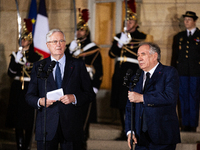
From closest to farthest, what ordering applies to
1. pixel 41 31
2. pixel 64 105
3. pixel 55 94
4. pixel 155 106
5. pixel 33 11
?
pixel 155 106 < pixel 55 94 < pixel 64 105 < pixel 41 31 < pixel 33 11

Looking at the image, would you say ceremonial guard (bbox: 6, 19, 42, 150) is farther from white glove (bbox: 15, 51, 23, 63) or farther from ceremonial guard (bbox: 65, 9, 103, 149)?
ceremonial guard (bbox: 65, 9, 103, 149)

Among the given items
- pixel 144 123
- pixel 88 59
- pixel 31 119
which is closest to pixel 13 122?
pixel 31 119

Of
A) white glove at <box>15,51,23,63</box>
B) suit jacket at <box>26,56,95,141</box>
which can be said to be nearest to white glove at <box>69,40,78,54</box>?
white glove at <box>15,51,23,63</box>

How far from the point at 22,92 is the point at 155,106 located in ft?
10.2

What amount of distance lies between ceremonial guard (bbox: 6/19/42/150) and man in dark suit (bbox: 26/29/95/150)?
2270mm

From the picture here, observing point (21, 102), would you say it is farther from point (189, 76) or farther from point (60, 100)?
Result: point (189, 76)

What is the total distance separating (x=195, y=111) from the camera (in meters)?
5.34

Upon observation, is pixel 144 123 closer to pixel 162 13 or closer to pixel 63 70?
pixel 63 70

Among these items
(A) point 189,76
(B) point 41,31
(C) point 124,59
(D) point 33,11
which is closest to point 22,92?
(B) point 41,31

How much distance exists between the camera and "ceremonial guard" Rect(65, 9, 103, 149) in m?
5.51

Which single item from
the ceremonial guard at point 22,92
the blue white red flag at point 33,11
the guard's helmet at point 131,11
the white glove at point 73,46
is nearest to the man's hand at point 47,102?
the ceremonial guard at point 22,92

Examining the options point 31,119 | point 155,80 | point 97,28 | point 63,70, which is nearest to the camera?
point 155,80

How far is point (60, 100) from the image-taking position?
2.95 m

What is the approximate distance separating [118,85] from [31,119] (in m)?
1.53
